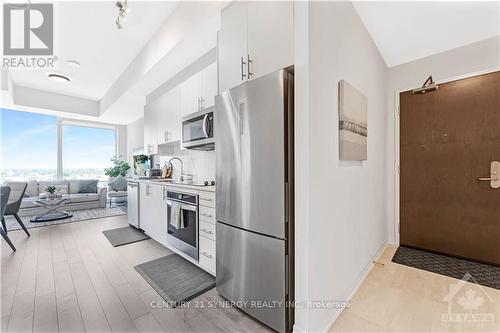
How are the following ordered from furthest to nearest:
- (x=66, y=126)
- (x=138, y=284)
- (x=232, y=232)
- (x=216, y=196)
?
1. (x=66, y=126)
2. (x=138, y=284)
3. (x=216, y=196)
4. (x=232, y=232)

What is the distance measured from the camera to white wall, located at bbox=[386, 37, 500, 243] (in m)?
2.33

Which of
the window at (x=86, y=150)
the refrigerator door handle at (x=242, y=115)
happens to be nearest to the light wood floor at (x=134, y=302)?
the refrigerator door handle at (x=242, y=115)

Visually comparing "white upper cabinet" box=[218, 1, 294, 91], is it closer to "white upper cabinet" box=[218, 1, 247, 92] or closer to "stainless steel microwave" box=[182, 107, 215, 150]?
"white upper cabinet" box=[218, 1, 247, 92]

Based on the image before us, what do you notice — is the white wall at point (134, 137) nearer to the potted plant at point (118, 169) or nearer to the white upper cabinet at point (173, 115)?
the potted plant at point (118, 169)

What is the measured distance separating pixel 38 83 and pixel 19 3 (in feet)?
10.3

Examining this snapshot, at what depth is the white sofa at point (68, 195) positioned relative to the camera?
15.8 ft

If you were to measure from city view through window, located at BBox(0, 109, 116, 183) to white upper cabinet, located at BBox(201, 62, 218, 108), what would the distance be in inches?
233

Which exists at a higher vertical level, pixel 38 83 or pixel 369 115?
pixel 38 83

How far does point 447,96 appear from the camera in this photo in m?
2.59

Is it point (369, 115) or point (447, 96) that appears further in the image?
point (447, 96)

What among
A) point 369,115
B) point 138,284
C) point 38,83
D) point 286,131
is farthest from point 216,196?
point 38,83

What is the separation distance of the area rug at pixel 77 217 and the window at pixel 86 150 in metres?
1.69

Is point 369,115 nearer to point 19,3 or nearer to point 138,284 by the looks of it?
point 138,284

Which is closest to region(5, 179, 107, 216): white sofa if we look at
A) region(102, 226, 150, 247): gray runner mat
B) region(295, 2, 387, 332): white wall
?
region(102, 226, 150, 247): gray runner mat
